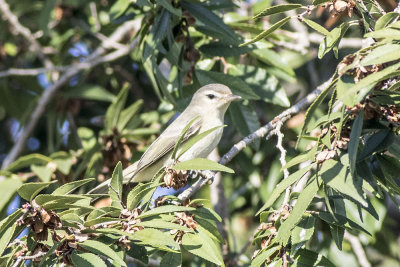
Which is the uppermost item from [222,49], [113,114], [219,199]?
[222,49]

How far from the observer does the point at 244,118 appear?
4.31 meters

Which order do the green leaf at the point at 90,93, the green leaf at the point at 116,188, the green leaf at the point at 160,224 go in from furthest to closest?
the green leaf at the point at 90,93 → the green leaf at the point at 116,188 → the green leaf at the point at 160,224

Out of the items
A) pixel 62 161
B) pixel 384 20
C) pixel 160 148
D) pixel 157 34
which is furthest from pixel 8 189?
pixel 384 20

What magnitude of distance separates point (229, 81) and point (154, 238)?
1822mm

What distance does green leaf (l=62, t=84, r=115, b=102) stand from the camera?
529 cm

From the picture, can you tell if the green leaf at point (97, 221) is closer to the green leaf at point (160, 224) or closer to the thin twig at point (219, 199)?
the green leaf at point (160, 224)

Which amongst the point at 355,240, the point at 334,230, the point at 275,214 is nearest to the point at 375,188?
the point at 334,230

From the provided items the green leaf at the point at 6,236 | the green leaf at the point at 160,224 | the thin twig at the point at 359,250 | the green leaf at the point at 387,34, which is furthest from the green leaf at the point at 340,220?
the thin twig at the point at 359,250

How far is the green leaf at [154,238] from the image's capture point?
93.9 inches

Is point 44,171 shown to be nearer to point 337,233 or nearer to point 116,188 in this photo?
point 116,188

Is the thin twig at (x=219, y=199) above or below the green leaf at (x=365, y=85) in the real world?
below

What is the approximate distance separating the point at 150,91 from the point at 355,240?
2.93 metres

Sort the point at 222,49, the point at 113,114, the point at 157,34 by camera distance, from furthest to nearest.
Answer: the point at 113,114, the point at 222,49, the point at 157,34

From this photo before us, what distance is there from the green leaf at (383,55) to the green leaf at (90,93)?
346 centimetres
